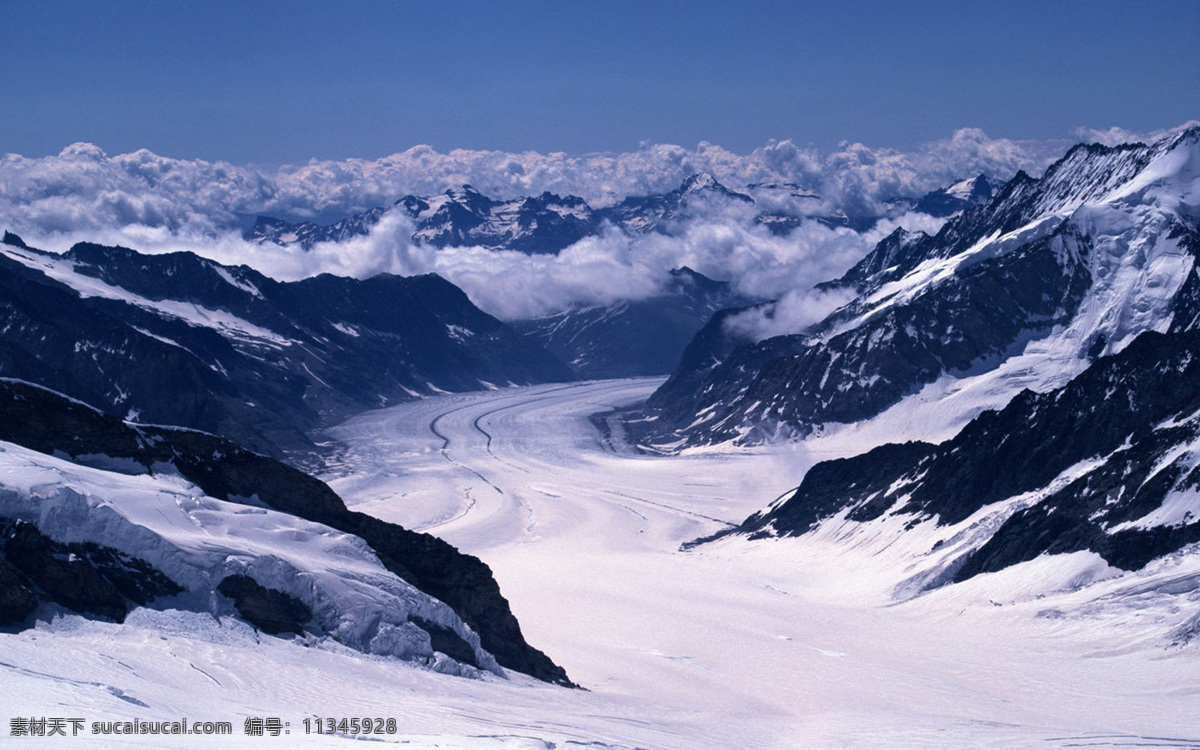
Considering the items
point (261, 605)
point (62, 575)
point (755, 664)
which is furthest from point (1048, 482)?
point (62, 575)

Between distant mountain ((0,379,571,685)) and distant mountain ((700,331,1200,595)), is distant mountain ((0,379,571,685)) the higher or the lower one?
the lower one

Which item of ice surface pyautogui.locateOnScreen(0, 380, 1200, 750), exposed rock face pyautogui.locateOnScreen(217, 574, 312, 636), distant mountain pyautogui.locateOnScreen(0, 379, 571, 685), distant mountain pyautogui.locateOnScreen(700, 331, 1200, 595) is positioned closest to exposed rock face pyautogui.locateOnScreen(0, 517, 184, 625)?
distant mountain pyautogui.locateOnScreen(0, 379, 571, 685)

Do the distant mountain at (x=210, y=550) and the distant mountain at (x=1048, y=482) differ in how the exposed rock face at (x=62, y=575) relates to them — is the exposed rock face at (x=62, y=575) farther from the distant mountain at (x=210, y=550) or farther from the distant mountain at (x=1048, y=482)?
the distant mountain at (x=1048, y=482)

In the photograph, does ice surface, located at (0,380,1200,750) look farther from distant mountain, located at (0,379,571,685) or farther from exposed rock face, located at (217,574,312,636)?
distant mountain, located at (0,379,571,685)

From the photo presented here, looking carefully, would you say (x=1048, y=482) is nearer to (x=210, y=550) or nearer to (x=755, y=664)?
(x=755, y=664)

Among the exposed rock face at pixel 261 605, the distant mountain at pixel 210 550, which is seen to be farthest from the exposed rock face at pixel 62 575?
the exposed rock face at pixel 261 605

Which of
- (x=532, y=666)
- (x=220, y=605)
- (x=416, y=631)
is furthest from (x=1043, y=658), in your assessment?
(x=220, y=605)
